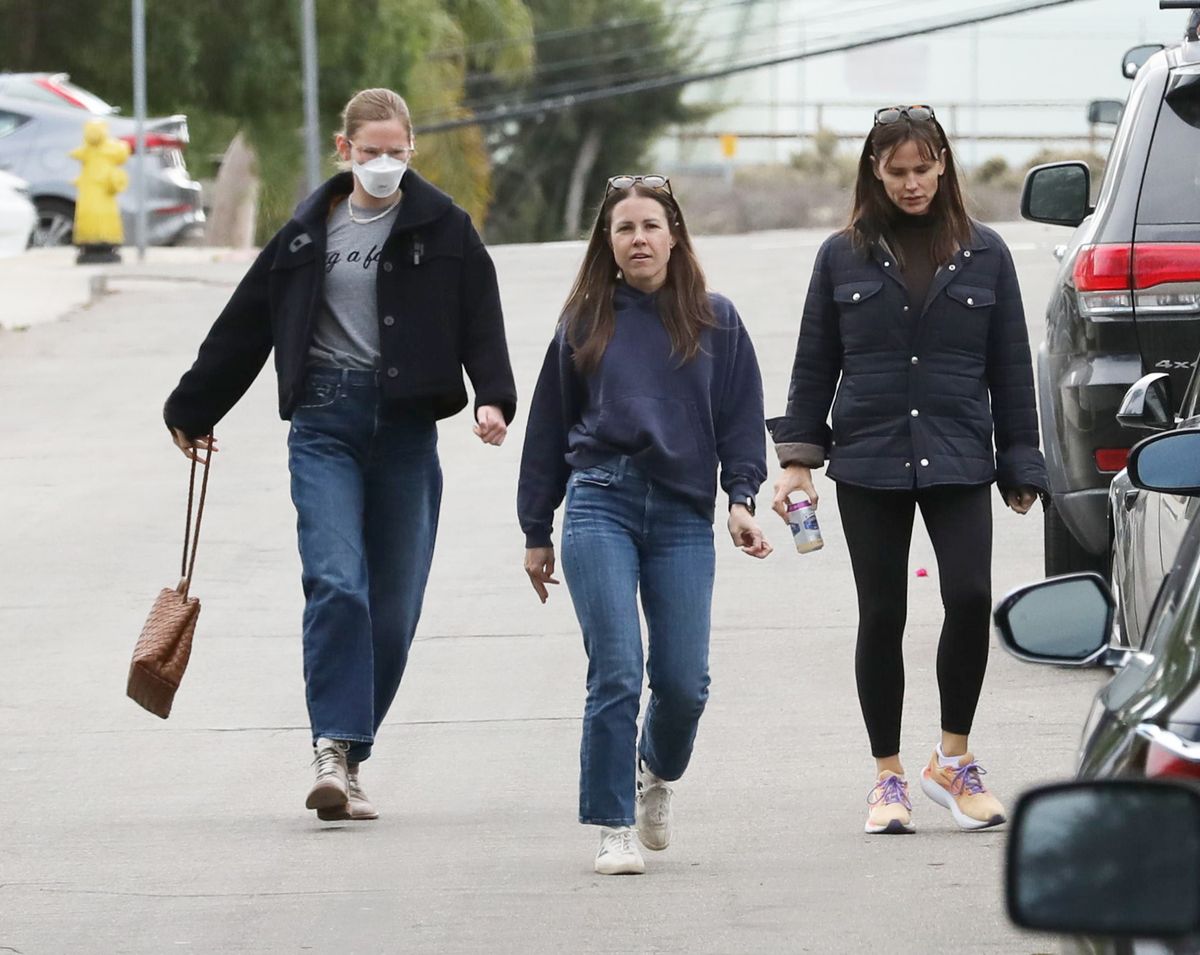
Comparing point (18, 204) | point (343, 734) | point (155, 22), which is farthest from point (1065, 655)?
point (155, 22)

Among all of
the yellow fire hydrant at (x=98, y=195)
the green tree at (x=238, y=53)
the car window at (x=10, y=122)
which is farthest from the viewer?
the green tree at (x=238, y=53)

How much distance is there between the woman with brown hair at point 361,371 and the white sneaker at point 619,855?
3.03 feet

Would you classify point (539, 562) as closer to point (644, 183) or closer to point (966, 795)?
point (644, 183)

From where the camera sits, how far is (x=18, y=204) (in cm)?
2780

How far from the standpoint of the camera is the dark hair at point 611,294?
6.20 meters

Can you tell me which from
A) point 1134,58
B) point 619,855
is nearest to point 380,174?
point 619,855

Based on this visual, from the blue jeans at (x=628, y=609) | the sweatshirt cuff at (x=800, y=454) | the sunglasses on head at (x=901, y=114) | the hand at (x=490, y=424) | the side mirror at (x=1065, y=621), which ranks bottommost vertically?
the blue jeans at (x=628, y=609)

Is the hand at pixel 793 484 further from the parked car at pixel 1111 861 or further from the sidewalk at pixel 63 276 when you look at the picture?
the sidewalk at pixel 63 276

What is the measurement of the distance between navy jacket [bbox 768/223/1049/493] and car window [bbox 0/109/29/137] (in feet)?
85.4

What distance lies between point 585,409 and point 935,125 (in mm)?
1122

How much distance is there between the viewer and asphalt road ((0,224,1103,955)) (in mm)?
5762

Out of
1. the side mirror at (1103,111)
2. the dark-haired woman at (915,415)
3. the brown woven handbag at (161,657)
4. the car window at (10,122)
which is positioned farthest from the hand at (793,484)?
the car window at (10,122)

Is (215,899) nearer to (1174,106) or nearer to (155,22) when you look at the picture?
(1174,106)

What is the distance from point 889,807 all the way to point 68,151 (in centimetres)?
2581
